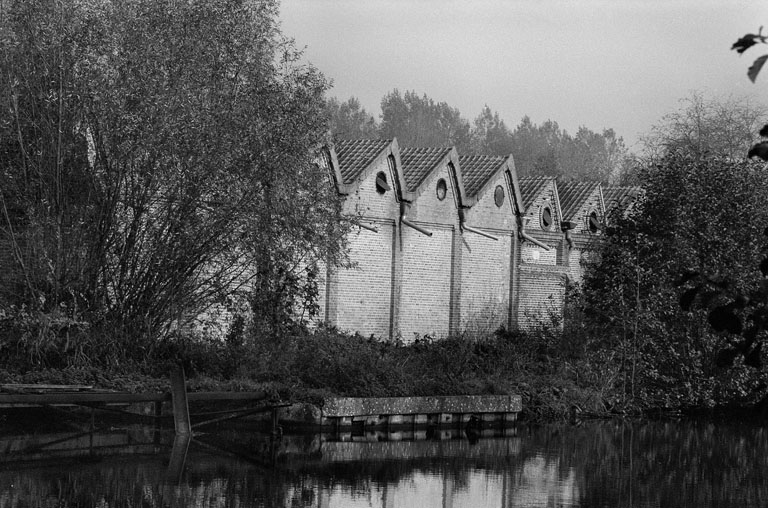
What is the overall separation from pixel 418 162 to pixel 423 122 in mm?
76426

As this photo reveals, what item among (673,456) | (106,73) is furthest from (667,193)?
(106,73)

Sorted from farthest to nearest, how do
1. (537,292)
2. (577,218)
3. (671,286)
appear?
(577,218) → (537,292) → (671,286)

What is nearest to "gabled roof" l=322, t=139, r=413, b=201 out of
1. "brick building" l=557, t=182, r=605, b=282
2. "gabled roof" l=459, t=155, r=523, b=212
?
"gabled roof" l=459, t=155, r=523, b=212

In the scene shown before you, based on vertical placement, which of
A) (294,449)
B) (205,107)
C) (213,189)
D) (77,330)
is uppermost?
(205,107)

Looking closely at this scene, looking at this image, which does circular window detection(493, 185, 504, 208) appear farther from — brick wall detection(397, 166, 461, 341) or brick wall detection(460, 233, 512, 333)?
brick wall detection(397, 166, 461, 341)

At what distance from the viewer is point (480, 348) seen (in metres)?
27.9

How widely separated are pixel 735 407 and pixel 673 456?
11142mm

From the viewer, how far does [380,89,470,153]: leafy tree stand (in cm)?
11088

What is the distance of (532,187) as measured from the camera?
43.0 metres

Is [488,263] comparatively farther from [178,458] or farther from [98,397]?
[178,458]

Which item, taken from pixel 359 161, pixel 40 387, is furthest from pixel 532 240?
pixel 40 387

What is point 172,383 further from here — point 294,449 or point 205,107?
point 205,107

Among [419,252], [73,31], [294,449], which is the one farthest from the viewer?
[419,252]

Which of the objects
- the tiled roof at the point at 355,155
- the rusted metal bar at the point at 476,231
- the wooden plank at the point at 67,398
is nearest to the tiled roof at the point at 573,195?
the rusted metal bar at the point at 476,231
